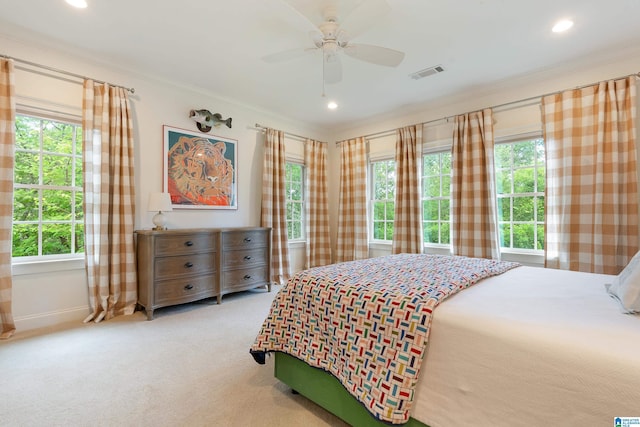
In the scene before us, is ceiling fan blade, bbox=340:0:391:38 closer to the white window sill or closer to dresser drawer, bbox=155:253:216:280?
dresser drawer, bbox=155:253:216:280

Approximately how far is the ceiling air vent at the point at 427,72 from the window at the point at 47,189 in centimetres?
376

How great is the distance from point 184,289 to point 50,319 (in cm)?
119

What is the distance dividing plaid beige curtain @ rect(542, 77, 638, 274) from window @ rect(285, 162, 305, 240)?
3437mm

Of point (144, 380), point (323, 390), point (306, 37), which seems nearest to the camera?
point (323, 390)

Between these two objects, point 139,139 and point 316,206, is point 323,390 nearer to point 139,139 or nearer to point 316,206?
point 139,139

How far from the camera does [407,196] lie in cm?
427

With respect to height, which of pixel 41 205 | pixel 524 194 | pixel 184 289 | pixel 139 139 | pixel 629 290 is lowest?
pixel 184 289

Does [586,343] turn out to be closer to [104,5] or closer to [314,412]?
[314,412]

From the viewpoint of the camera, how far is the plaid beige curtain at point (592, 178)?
108 inches

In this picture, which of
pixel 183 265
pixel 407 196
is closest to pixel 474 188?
pixel 407 196

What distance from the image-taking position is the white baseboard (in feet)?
8.66

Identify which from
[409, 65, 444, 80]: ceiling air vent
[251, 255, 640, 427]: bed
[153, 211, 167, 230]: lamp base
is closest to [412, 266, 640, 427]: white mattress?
[251, 255, 640, 427]: bed

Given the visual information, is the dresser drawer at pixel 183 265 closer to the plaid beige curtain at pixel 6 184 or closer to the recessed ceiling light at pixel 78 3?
the plaid beige curtain at pixel 6 184

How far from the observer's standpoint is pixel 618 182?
2785 millimetres
